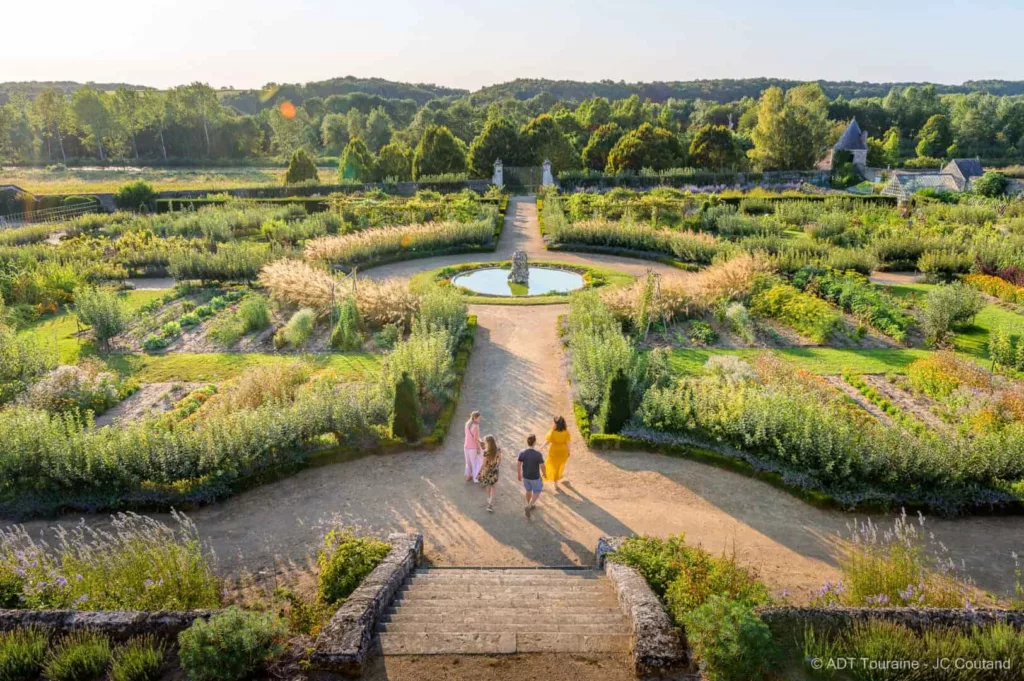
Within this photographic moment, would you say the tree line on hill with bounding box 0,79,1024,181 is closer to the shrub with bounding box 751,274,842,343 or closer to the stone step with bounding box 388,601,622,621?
the shrub with bounding box 751,274,842,343

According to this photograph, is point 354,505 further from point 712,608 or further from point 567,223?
point 567,223

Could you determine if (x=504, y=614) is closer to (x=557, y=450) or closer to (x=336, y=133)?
(x=557, y=450)

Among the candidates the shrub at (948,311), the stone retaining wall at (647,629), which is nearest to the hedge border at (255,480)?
the stone retaining wall at (647,629)

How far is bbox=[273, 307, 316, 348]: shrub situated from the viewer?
13891mm

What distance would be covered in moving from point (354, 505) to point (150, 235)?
69.5ft

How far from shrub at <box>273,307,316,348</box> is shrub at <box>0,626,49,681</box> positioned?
9258 mm

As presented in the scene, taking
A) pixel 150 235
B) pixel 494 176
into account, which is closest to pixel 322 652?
pixel 150 235

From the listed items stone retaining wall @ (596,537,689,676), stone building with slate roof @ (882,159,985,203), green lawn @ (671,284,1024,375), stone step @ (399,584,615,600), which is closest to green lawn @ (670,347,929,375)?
green lawn @ (671,284,1024,375)

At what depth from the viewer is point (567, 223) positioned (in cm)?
→ 2475

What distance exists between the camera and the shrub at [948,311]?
1368 centimetres

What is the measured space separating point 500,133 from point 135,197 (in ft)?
70.4

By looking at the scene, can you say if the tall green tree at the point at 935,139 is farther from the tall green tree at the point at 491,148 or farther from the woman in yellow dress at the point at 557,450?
the woman in yellow dress at the point at 557,450

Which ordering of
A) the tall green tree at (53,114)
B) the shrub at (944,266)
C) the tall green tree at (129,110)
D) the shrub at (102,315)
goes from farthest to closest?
the tall green tree at (129,110)
the tall green tree at (53,114)
the shrub at (944,266)
the shrub at (102,315)

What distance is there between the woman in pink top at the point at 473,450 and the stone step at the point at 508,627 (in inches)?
128
